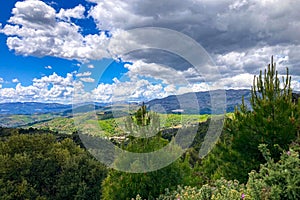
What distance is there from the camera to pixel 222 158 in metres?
11.6

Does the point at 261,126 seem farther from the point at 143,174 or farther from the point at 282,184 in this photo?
the point at 282,184

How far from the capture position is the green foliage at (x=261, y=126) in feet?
31.4

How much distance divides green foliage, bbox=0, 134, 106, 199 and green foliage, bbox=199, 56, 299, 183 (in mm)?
19640

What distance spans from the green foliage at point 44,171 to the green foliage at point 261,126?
19640 mm

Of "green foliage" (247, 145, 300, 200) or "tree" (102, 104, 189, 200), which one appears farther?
"tree" (102, 104, 189, 200)

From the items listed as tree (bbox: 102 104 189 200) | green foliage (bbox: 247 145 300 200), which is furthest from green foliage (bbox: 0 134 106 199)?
green foliage (bbox: 247 145 300 200)

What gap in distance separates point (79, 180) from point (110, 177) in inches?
699

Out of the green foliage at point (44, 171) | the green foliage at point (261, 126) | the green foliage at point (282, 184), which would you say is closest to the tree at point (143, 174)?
the green foliage at point (261, 126)

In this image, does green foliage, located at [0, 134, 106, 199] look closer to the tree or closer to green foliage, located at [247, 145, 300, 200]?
the tree

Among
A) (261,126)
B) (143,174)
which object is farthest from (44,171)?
(261,126)

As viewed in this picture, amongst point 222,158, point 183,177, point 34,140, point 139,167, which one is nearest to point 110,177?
point 139,167

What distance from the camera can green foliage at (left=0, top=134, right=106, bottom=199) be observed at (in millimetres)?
24891

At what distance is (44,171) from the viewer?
2727 cm

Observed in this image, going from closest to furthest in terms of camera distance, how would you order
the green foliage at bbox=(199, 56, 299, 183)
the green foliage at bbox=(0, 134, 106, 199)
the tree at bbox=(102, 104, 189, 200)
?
the green foliage at bbox=(199, 56, 299, 183)
the tree at bbox=(102, 104, 189, 200)
the green foliage at bbox=(0, 134, 106, 199)
